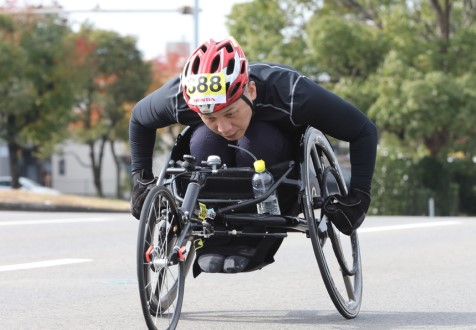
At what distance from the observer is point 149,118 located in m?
6.11

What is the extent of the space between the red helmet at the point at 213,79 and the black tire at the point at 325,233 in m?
0.64

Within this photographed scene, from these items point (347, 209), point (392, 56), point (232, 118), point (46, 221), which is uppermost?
point (232, 118)

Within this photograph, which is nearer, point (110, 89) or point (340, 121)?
point (340, 121)

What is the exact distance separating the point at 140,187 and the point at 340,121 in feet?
3.72

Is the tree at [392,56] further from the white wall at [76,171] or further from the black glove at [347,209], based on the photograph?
the white wall at [76,171]

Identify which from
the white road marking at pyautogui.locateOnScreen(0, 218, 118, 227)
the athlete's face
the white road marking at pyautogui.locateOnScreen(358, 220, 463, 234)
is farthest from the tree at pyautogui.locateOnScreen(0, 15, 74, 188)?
the athlete's face

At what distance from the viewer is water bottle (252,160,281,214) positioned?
5.85 metres

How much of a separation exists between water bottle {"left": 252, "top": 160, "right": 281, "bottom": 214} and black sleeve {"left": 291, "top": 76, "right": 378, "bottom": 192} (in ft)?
1.04

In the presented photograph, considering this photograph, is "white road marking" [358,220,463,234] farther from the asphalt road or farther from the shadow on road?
the shadow on road

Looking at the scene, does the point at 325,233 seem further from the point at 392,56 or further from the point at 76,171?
the point at 76,171

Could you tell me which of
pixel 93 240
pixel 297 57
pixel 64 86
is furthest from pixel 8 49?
pixel 93 240

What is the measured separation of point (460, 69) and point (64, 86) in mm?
15855

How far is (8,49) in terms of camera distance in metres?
39.8

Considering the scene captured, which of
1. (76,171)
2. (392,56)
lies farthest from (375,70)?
(76,171)
